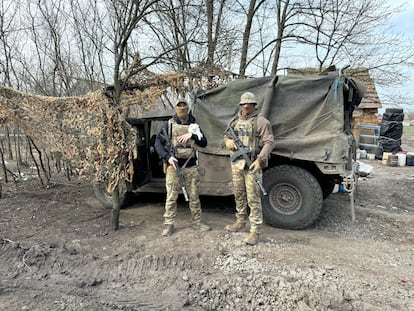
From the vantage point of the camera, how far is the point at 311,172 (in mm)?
4859

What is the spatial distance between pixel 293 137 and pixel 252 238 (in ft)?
5.31

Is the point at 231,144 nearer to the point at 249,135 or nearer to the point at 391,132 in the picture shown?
the point at 249,135

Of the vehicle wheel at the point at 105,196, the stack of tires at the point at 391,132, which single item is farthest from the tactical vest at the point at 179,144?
the stack of tires at the point at 391,132

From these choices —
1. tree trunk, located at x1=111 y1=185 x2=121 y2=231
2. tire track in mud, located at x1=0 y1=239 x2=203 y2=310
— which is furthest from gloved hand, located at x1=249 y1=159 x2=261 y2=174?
tree trunk, located at x1=111 y1=185 x2=121 y2=231

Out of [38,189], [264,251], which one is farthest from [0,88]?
[264,251]

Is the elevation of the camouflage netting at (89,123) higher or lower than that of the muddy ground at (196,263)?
higher

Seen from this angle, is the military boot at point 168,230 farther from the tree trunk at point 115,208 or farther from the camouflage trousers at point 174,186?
the tree trunk at point 115,208

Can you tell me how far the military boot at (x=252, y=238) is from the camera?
4.02m

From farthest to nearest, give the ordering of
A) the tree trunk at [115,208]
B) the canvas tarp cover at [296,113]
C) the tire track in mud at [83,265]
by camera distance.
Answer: the tree trunk at [115,208] < the canvas tarp cover at [296,113] < the tire track in mud at [83,265]

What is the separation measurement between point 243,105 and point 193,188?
1356 mm

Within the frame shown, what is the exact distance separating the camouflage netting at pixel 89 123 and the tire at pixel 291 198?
2109 mm

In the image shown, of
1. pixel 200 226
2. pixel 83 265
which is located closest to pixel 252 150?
pixel 200 226

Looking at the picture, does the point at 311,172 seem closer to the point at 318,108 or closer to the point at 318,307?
the point at 318,108

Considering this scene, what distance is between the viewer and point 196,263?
3.58 meters
